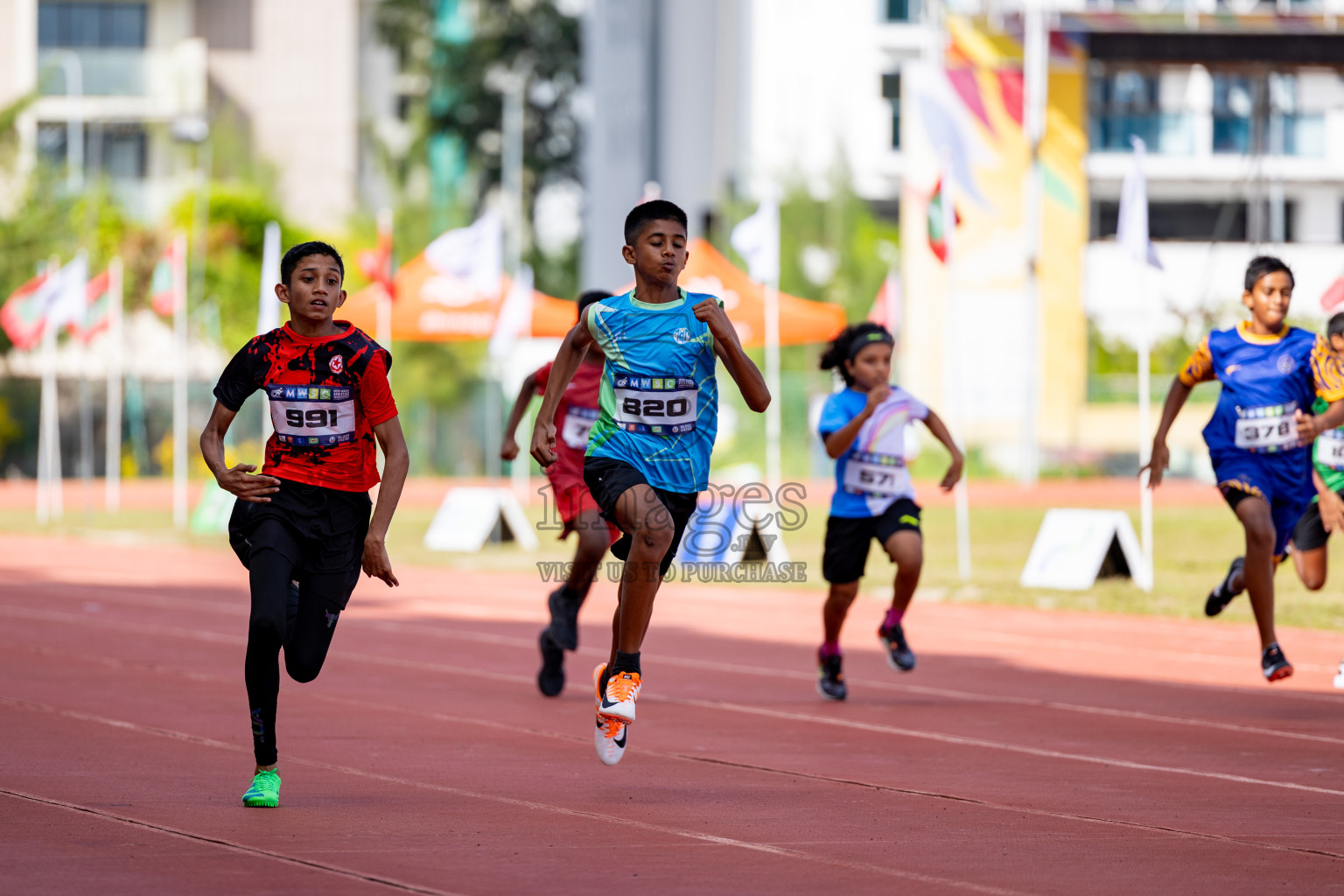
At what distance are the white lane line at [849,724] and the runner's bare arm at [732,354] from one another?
2273 mm

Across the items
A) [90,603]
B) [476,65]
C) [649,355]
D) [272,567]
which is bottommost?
[90,603]

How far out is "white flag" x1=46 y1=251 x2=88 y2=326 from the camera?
26.3m

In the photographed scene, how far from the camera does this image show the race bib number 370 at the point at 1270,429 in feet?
31.7

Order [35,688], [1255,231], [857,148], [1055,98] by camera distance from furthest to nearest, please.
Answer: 1. [857,148]
2. [1055,98]
3. [1255,231]
4. [35,688]

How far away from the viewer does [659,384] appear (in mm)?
7301

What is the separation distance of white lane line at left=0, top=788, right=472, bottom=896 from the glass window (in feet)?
175

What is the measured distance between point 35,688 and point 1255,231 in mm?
30497

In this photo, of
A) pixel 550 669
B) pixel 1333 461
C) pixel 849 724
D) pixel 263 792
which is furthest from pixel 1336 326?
pixel 263 792

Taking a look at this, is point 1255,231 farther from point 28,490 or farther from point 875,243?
point 28,490

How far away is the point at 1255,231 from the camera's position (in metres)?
36.4

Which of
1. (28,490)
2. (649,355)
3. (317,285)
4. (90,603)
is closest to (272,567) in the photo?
(317,285)

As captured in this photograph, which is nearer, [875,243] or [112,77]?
[875,243]

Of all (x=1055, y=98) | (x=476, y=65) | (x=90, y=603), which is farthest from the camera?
(x=476, y=65)

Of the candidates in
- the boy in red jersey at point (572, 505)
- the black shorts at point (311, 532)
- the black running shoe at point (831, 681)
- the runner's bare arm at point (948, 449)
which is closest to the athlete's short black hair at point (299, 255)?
the black shorts at point (311, 532)
